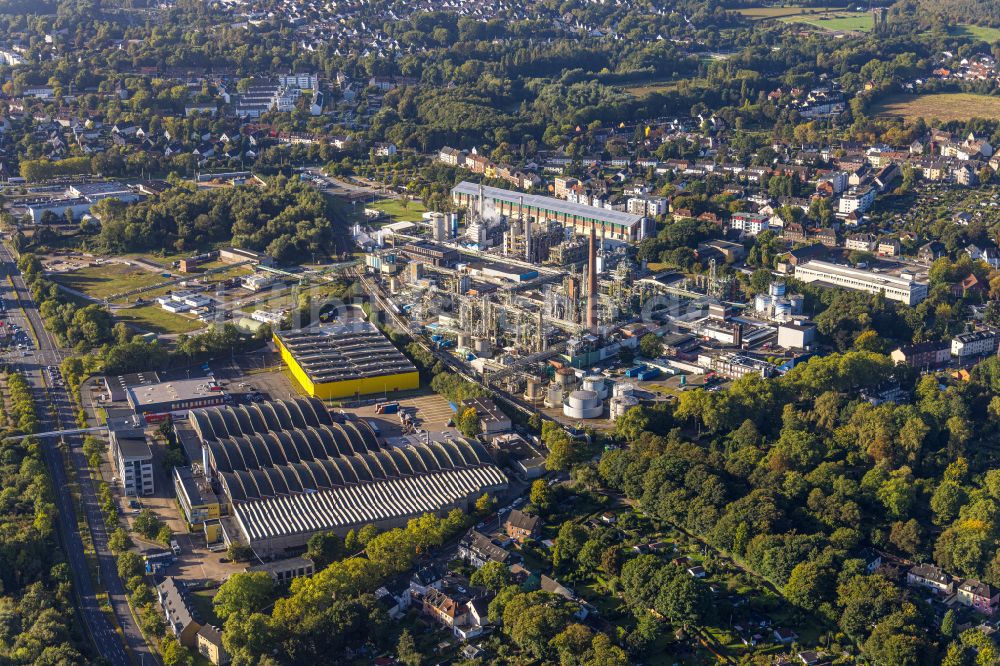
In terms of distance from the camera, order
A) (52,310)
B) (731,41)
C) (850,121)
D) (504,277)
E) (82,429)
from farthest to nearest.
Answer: (731,41)
(850,121)
(504,277)
(52,310)
(82,429)

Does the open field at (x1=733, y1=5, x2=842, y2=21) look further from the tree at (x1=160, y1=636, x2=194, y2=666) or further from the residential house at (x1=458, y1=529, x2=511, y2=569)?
the tree at (x1=160, y1=636, x2=194, y2=666)

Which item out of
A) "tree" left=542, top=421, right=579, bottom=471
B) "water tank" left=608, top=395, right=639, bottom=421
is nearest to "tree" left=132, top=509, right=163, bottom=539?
"tree" left=542, top=421, right=579, bottom=471

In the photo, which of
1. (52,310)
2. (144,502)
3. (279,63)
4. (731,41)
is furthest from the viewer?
(731,41)

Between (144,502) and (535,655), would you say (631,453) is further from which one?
(144,502)

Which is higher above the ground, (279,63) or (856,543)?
(279,63)

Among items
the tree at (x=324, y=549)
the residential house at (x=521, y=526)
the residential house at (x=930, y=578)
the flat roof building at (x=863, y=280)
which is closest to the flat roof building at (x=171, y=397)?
the tree at (x=324, y=549)

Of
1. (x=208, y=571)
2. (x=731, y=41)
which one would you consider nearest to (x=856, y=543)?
(x=208, y=571)
